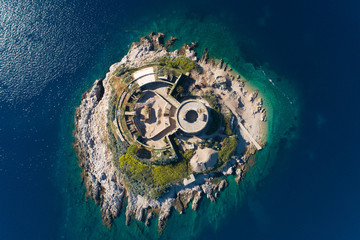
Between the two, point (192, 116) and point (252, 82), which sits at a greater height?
point (192, 116)

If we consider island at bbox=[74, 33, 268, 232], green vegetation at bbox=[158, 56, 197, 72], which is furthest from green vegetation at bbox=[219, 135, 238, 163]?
green vegetation at bbox=[158, 56, 197, 72]

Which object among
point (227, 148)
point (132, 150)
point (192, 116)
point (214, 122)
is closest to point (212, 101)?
point (214, 122)

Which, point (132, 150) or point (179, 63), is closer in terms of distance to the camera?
point (132, 150)

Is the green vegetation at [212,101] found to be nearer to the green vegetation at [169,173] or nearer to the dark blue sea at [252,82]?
the dark blue sea at [252,82]

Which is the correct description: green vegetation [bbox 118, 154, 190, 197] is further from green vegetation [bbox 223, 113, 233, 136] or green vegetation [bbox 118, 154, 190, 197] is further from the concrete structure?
green vegetation [bbox 223, 113, 233, 136]

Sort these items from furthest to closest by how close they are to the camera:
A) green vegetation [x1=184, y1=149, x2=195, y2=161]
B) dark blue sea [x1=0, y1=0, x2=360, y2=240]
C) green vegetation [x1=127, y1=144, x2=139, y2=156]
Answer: dark blue sea [x1=0, y1=0, x2=360, y2=240] → green vegetation [x1=184, y1=149, x2=195, y2=161] → green vegetation [x1=127, y1=144, x2=139, y2=156]

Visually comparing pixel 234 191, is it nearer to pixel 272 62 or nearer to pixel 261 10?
pixel 272 62

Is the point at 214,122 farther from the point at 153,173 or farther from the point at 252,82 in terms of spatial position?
the point at 153,173
